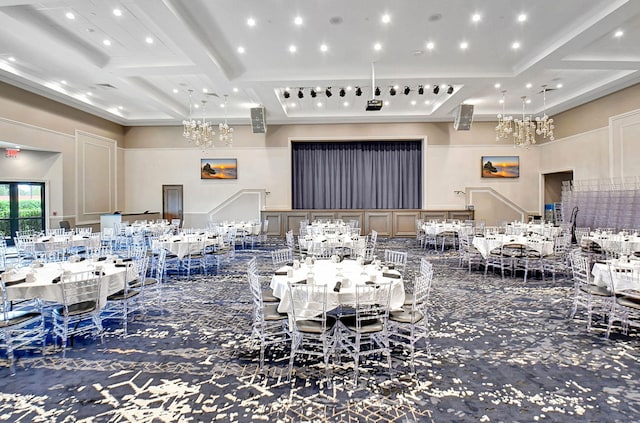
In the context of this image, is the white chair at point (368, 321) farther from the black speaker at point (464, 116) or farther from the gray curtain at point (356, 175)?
the gray curtain at point (356, 175)

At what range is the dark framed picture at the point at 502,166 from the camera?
46.9 ft

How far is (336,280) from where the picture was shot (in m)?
3.93

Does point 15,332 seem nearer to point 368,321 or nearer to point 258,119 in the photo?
point 368,321

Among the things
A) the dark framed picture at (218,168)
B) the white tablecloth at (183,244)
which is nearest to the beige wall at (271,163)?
the dark framed picture at (218,168)

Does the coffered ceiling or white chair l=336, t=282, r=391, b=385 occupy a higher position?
the coffered ceiling

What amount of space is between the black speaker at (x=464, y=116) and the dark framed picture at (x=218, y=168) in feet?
30.7

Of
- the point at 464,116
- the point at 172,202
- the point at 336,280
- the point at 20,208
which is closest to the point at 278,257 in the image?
the point at 336,280

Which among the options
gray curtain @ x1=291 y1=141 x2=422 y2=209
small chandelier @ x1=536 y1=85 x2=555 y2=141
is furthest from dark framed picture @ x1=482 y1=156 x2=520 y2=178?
gray curtain @ x1=291 y1=141 x2=422 y2=209

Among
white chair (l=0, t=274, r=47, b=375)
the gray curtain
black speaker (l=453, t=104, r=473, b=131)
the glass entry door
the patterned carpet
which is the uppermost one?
black speaker (l=453, t=104, r=473, b=131)

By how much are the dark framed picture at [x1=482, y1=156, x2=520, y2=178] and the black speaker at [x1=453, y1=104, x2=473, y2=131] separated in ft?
8.75

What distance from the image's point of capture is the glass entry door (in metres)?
10.9

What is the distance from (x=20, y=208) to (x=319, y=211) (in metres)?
10.5

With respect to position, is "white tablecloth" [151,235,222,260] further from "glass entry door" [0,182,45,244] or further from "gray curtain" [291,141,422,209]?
"gray curtain" [291,141,422,209]

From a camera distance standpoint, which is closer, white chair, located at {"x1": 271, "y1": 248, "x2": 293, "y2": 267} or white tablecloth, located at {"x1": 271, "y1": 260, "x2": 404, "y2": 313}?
white tablecloth, located at {"x1": 271, "y1": 260, "x2": 404, "y2": 313}
